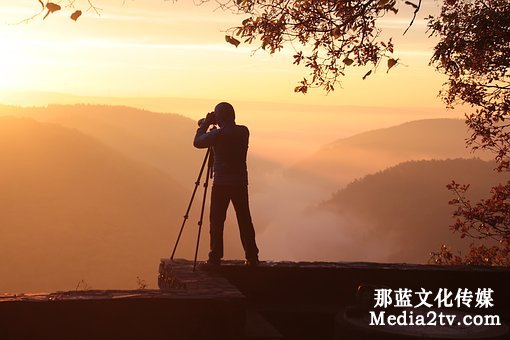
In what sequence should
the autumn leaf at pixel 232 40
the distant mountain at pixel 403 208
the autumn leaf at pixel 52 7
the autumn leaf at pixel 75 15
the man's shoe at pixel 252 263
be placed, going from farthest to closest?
the distant mountain at pixel 403 208 < the man's shoe at pixel 252 263 < the autumn leaf at pixel 232 40 < the autumn leaf at pixel 75 15 < the autumn leaf at pixel 52 7

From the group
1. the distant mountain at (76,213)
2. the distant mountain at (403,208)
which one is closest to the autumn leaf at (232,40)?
the distant mountain at (76,213)

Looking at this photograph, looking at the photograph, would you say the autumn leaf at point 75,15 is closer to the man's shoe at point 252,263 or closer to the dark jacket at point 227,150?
the dark jacket at point 227,150

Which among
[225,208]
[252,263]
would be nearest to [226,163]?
[225,208]

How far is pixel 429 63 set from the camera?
693 inches

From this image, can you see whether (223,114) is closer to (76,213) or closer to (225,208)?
(225,208)

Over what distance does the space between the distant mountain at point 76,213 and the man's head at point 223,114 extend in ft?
349

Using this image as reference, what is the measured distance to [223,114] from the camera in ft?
36.6

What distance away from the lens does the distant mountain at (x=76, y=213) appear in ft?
405

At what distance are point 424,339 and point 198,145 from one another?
458cm

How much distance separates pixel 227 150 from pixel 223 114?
561 mm

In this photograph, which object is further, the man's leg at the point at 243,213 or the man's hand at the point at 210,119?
the man's hand at the point at 210,119

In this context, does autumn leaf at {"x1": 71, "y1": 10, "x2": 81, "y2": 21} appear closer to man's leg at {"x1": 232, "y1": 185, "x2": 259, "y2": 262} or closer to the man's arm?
the man's arm

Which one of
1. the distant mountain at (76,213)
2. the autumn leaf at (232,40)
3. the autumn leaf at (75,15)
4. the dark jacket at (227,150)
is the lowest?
the dark jacket at (227,150)

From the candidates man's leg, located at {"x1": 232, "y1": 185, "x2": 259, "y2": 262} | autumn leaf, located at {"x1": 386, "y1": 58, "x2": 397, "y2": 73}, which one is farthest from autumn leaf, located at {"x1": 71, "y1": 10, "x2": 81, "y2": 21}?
autumn leaf, located at {"x1": 386, "y1": 58, "x2": 397, "y2": 73}
